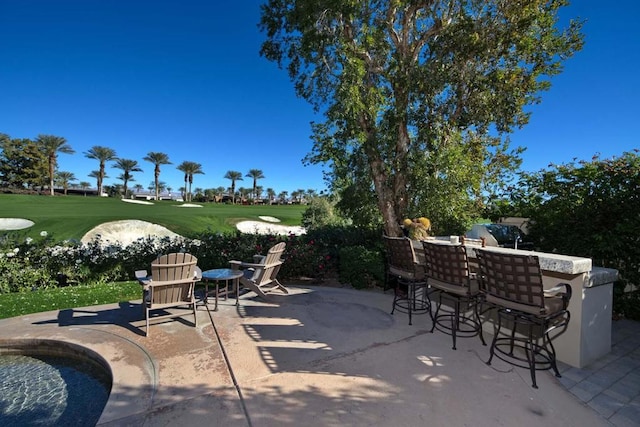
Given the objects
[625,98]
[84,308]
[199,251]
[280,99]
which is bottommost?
[84,308]

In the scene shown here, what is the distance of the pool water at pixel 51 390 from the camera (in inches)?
85.3

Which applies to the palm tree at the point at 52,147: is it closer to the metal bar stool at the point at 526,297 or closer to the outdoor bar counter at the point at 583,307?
the metal bar stool at the point at 526,297

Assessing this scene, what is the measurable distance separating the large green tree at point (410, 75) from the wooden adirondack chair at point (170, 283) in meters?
3.75

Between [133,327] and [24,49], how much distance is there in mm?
13817

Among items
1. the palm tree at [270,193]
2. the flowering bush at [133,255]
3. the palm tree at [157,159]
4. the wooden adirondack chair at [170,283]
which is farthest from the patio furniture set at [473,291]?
the palm tree at [270,193]

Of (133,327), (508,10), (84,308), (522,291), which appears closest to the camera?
(522,291)

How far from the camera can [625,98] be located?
25.8 ft

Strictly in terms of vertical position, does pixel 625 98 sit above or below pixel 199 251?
above

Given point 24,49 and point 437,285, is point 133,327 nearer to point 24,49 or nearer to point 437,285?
point 437,285

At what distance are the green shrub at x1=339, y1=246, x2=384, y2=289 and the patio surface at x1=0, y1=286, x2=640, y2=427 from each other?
5.32 feet

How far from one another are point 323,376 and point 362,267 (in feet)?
10.7

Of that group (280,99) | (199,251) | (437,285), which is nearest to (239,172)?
(280,99)

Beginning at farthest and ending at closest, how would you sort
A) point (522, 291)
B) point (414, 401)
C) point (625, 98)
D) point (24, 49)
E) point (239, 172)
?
1. point (239, 172)
2. point (24, 49)
3. point (625, 98)
4. point (522, 291)
5. point (414, 401)

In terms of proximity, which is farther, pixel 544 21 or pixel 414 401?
pixel 544 21
